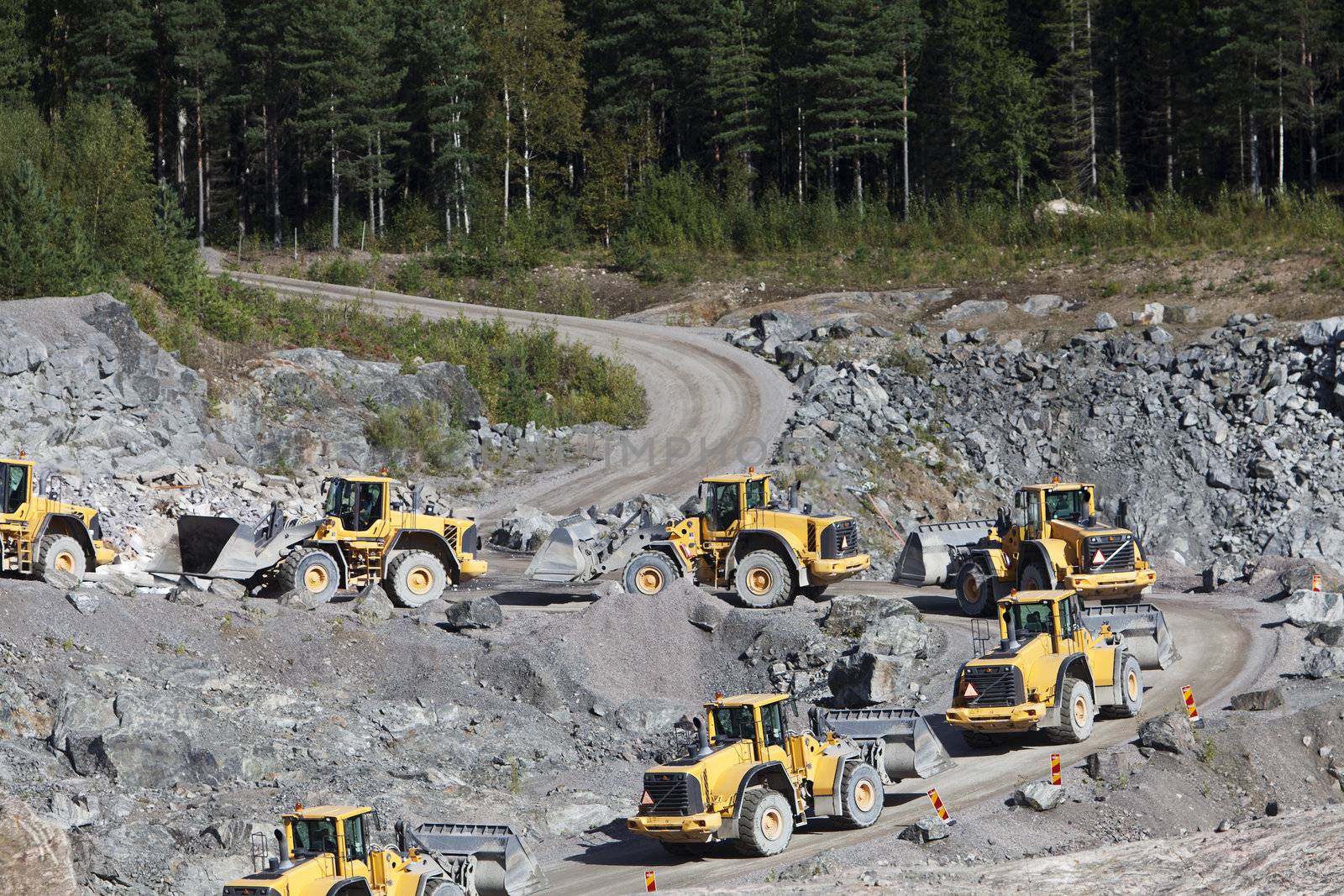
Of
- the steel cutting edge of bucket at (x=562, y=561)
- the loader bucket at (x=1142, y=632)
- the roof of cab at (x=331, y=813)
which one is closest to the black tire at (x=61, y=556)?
the steel cutting edge of bucket at (x=562, y=561)

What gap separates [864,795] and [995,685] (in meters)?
2.77

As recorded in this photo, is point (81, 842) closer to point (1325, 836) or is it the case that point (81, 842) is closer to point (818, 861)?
point (818, 861)

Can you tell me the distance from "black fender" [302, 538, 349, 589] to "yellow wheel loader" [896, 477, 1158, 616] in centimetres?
1003

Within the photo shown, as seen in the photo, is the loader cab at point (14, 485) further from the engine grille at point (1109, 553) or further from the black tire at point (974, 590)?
the engine grille at point (1109, 553)

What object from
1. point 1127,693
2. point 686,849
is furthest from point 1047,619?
point 686,849

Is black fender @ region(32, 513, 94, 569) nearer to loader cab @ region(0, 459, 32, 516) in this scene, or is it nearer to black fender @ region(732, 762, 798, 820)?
loader cab @ region(0, 459, 32, 516)

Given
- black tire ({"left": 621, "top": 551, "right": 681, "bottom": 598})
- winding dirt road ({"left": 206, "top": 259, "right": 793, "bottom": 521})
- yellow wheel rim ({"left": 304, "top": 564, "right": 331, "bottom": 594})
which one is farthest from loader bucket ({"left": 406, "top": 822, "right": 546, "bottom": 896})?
winding dirt road ({"left": 206, "top": 259, "right": 793, "bottom": 521})

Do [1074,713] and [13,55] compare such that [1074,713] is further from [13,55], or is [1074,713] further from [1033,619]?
[13,55]

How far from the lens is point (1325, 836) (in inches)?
519

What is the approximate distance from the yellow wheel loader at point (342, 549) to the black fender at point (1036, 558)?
8.87 meters

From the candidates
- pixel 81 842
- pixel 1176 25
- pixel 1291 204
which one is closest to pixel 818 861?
pixel 81 842

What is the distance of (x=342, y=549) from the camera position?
24297 mm

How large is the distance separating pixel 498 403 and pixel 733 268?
1781cm

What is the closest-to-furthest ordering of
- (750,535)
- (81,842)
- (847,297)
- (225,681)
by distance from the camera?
(81,842) < (225,681) < (750,535) < (847,297)
